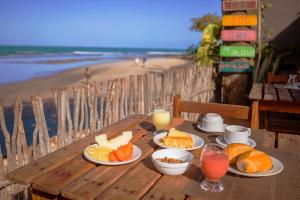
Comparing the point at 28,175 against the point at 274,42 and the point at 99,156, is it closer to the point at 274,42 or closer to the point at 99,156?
the point at 99,156

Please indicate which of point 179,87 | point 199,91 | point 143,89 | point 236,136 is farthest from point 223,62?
point 236,136

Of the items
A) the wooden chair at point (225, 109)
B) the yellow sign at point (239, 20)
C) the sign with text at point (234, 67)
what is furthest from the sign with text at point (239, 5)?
the wooden chair at point (225, 109)

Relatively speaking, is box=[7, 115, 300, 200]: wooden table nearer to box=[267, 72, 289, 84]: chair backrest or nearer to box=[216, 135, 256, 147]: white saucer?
box=[216, 135, 256, 147]: white saucer

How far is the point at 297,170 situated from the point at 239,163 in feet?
1.11

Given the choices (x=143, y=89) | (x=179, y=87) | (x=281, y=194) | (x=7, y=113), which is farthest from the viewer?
(x=7, y=113)

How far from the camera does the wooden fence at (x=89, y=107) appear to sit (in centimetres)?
272

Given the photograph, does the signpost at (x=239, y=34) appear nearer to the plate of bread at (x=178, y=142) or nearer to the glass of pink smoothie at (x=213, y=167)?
the plate of bread at (x=178, y=142)

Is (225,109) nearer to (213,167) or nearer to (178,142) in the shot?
(178,142)

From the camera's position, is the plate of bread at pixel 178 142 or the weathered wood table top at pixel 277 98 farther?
the weathered wood table top at pixel 277 98

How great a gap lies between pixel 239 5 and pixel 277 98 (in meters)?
2.90

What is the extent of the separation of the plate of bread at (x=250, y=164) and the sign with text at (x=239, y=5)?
16.0 feet

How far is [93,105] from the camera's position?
11.4 ft

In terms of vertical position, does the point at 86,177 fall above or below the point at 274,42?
below

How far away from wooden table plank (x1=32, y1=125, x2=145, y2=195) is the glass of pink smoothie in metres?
0.60
